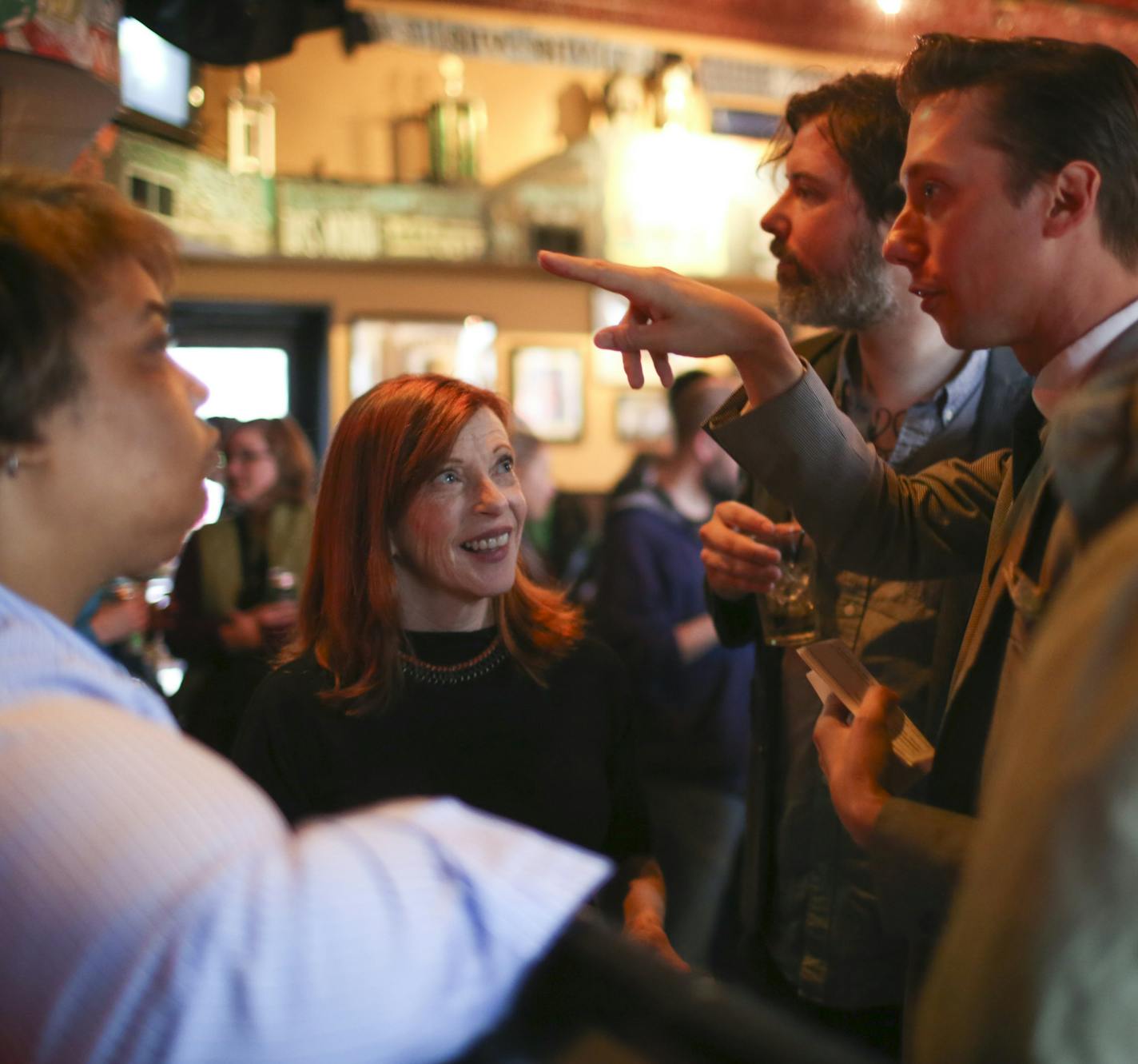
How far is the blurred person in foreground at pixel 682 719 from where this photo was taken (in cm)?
304

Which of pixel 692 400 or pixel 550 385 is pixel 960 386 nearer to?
pixel 692 400

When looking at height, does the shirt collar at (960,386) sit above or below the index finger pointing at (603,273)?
below

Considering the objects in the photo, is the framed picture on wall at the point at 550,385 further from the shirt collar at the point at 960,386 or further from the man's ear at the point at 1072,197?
the man's ear at the point at 1072,197

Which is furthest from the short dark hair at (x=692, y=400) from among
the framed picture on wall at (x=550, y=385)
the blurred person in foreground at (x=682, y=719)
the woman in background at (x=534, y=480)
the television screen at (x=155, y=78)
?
the television screen at (x=155, y=78)

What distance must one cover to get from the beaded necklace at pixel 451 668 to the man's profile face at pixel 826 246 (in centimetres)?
76

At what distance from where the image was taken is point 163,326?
0.88m

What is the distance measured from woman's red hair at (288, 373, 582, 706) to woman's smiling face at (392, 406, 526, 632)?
0.02m

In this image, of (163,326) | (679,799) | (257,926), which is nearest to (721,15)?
(679,799)

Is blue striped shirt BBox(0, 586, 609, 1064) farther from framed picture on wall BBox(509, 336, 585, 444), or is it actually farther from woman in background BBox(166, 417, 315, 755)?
framed picture on wall BBox(509, 336, 585, 444)

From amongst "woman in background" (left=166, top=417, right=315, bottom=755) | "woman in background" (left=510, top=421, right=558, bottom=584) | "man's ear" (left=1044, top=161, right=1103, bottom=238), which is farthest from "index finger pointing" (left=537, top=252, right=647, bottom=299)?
"woman in background" (left=510, top=421, right=558, bottom=584)

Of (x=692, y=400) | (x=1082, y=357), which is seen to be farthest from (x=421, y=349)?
(x=1082, y=357)

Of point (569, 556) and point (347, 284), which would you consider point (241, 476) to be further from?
point (347, 284)

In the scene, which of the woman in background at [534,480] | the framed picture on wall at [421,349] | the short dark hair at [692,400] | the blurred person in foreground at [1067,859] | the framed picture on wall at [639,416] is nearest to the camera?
the blurred person in foreground at [1067,859]

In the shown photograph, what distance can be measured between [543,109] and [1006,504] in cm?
589
